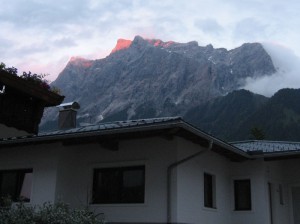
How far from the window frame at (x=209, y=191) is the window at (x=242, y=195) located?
1305mm

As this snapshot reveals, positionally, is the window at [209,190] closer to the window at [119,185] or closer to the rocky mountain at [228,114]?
the window at [119,185]

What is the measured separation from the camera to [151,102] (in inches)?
4370

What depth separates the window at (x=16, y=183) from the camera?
40.9ft

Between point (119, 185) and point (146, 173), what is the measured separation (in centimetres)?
88

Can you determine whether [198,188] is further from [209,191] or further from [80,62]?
[80,62]

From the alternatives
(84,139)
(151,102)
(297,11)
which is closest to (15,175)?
(84,139)

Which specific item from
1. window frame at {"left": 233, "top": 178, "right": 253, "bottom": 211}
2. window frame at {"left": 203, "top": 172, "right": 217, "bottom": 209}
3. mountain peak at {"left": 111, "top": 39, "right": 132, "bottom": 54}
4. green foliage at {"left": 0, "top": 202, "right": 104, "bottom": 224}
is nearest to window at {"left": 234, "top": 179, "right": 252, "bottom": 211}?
window frame at {"left": 233, "top": 178, "right": 253, "bottom": 211}

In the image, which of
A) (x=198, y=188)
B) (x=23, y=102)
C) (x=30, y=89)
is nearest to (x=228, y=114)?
(x=198, y=188)

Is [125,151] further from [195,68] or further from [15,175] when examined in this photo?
[195,68]

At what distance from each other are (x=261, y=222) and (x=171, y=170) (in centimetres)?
392

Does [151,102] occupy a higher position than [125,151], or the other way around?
[151,102]

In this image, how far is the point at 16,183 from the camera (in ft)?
41.7

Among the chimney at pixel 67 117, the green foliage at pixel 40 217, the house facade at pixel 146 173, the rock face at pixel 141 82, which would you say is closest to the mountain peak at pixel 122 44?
the rock face at pixel 141 82

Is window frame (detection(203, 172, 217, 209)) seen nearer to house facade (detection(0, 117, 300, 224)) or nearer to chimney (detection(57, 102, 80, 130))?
house facade (detection(0, 117, 300, 224))
